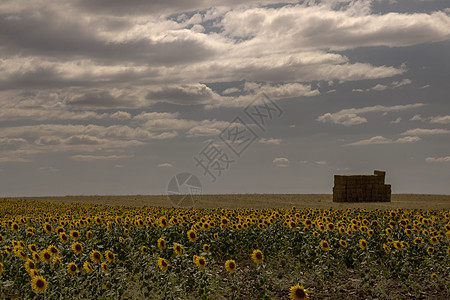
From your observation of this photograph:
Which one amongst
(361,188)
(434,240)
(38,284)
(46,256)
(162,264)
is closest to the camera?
(38,284)

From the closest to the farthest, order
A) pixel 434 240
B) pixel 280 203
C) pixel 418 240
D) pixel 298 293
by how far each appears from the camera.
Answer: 1. pixel 298 293
2. pixel 418 240
3. pixel 434 240
4. pixel 280 203

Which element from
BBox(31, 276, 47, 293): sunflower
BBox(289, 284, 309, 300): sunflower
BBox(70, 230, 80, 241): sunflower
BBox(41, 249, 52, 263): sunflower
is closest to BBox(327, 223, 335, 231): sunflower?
BBox(289, 284, 309, 300): sunflower

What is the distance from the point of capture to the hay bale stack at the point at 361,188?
33.4 metres

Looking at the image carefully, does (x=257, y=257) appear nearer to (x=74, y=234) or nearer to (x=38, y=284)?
(x=38, y=284)

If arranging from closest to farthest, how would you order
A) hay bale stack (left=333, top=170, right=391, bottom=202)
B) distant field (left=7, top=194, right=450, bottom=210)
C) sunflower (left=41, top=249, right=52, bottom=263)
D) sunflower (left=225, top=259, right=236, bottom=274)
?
sunflower (left=225, top=259, right=236, bottom=274), sunflower (left=41, top=249, right=52, bottom=263), distant field (left=7, top=194, right=450, bottom=210), hay bale stack (left=333, top=170, right=391, bottom=202)

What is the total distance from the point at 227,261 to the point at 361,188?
27.2 meters

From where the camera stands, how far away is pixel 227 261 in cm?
817

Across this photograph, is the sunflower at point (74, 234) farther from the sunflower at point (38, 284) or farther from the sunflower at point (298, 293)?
the sunflower at point (298, 293)

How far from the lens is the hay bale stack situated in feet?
110

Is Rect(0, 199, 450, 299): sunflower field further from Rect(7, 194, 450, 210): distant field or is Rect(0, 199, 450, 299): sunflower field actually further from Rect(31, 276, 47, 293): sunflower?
Rect(7, 194, 450, 210): distant field

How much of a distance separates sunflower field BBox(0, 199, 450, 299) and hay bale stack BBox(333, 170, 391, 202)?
20.2m

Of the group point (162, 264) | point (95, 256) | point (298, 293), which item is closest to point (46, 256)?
point (95, 256)

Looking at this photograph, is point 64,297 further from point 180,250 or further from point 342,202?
point 342,202

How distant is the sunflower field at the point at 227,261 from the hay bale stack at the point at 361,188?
20.2 m
